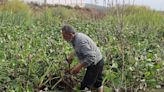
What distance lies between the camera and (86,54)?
677cm

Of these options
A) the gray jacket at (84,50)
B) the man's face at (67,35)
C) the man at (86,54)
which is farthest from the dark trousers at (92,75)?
the man's face at (67,35)

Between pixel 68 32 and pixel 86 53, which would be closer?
pixel 68 32

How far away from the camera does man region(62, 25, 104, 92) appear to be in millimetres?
6727

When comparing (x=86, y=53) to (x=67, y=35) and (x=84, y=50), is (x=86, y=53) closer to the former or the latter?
(x=84, y=50)

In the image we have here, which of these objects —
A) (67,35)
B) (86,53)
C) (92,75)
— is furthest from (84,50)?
(92,75)

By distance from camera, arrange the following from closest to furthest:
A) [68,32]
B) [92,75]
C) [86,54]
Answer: [68,32] < [86,54] < [92,75]

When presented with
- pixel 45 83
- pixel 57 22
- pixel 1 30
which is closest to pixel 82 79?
pixel 45 83

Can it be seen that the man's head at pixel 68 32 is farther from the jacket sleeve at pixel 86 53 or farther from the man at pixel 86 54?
the jacket sleeve at pixel 86 53

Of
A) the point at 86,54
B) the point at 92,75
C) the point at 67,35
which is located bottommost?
the point at 92,75

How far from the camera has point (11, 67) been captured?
25.2 feet

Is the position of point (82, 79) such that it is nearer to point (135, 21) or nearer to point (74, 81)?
point (74, 81)

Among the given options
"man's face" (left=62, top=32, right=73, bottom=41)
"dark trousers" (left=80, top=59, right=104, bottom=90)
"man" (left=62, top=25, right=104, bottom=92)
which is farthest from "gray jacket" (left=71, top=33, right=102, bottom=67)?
"dark trousers" (left=80, top=59, right=104, bottom=90)

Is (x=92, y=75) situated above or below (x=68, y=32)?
below

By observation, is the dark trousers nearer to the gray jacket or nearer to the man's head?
the gray jacket
